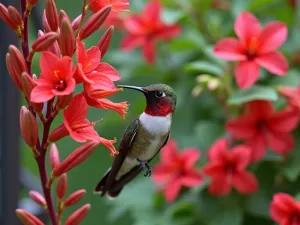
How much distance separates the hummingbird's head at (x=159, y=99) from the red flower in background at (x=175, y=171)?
54 cm

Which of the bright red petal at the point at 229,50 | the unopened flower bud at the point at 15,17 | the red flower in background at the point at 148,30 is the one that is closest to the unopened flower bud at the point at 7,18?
the unopened flower bud at the point at 15,17

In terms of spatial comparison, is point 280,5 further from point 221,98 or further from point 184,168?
point 184,168

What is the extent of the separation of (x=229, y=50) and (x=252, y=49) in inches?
2.0

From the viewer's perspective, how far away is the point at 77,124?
61 cm

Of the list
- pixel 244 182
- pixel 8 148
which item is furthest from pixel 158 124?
pixel 8 148

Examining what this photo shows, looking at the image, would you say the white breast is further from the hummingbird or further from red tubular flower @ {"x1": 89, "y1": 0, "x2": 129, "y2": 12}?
red tubular flower @ {"x1": 89, "y1": 0, "x2": 129, "y2": 12}

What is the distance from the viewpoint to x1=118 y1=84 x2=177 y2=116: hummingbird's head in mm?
653

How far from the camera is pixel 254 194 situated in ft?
4.05

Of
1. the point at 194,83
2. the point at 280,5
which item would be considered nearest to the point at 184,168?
the point at 194,83

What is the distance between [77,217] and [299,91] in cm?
62

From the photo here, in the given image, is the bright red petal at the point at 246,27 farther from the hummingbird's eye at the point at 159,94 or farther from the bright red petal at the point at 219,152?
the hummingbird's eye at the point at 159,94

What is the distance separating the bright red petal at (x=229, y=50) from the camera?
106 cm

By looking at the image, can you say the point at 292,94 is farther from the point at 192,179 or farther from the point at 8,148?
the point at 8,148

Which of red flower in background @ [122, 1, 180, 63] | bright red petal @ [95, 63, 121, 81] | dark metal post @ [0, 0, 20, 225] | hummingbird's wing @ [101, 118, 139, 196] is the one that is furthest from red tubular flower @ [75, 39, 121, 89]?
dark metal post @ [0, 0, 20, 225]
